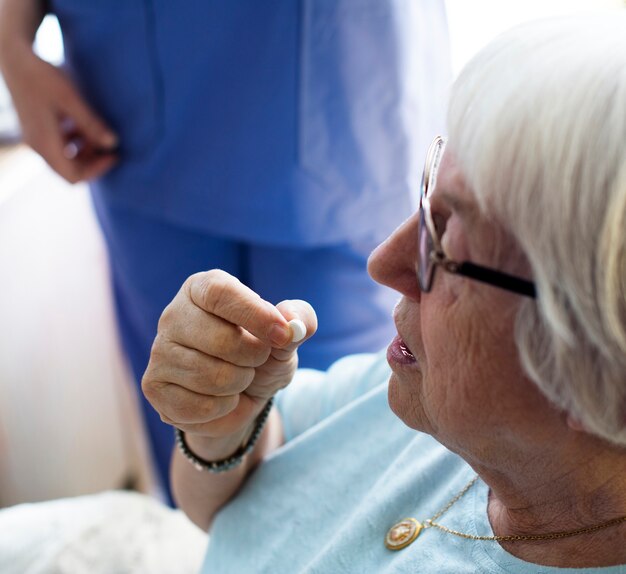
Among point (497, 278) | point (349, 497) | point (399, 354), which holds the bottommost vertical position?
point (349, 497)

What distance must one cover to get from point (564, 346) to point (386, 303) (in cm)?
72

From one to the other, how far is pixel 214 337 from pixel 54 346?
104 cm

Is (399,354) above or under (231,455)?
above

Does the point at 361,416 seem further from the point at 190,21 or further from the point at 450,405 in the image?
the point at 190,21

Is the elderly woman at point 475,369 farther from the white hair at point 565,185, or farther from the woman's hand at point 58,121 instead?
the woman's hand at point 58,121

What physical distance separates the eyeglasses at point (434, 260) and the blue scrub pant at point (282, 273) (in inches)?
22.4

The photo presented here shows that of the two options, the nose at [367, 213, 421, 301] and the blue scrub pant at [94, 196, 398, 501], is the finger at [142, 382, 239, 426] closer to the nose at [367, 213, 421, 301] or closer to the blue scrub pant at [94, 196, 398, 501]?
the nose at [367, 213, 421, 301]

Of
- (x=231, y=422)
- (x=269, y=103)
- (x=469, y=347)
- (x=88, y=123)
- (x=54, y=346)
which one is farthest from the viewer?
(x=54, y=346)

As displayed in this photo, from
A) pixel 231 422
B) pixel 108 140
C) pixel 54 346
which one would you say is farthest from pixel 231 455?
pixel 54 346

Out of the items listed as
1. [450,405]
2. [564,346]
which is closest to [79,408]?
[450,405]

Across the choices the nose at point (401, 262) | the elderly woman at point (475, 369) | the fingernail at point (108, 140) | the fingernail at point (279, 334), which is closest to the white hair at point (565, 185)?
the elderly woman at point (475, 369)

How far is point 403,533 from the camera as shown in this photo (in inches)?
32.6

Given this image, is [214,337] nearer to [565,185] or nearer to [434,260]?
[434,260]

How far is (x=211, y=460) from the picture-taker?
963 millimetres
